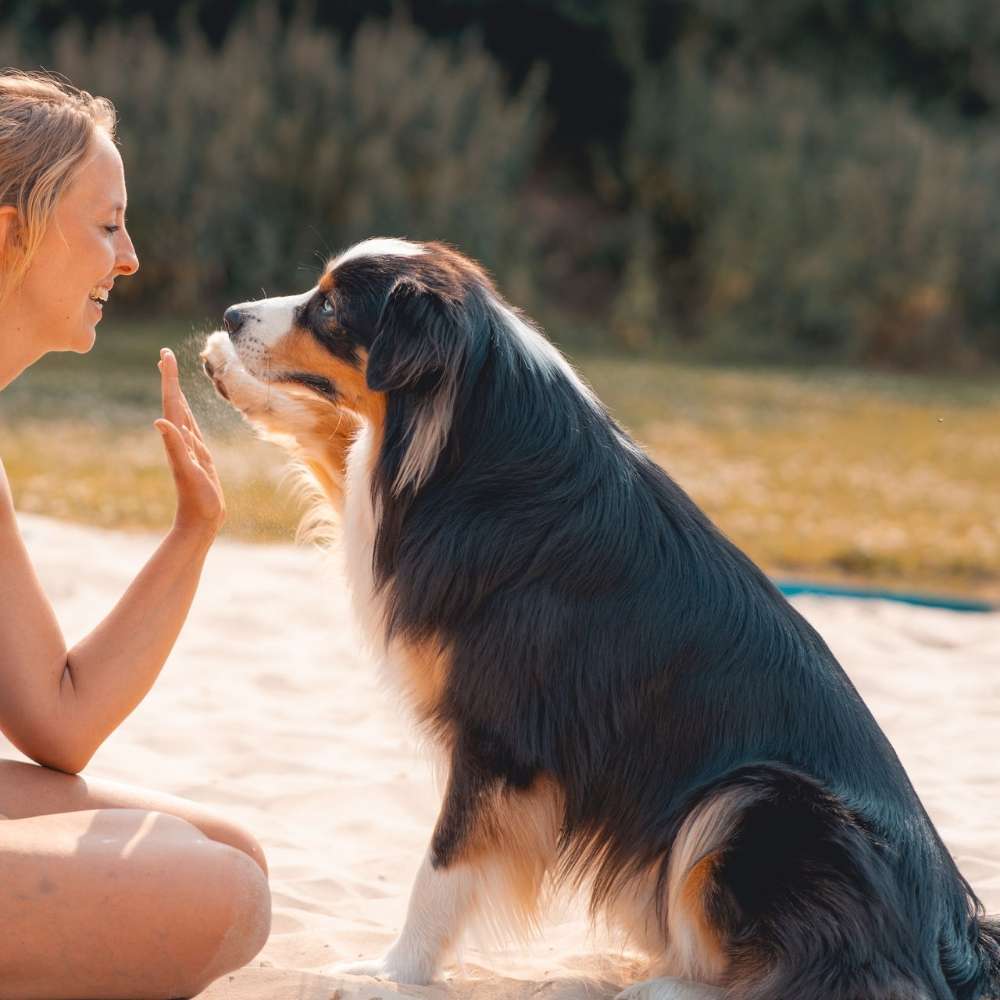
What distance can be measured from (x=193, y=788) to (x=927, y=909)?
215 cm

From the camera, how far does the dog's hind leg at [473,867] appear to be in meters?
2.95

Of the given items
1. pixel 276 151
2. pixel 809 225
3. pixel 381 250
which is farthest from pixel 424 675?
pixel 809 225

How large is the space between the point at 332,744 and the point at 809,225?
47.4 ft

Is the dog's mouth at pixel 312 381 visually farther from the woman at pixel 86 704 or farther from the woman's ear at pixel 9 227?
the woman's ear at pixel 9 227

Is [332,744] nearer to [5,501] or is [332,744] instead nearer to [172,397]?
[172,397]

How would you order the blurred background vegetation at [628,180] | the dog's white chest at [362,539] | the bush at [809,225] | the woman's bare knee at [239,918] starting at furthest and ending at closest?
the bush at [809,225] → the blurred background vegetation at [628,180] → the dog's white chest at [362,539] → the woman's bare knee at [239,918]

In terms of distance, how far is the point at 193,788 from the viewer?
13.4 ft

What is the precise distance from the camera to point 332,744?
4.62 metres

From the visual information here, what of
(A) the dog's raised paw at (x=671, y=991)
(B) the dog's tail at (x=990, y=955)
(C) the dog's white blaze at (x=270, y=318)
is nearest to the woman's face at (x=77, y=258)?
(C) the dog's white blaze at (x=270, y=318)

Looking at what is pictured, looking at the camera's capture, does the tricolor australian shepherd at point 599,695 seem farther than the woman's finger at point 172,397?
No

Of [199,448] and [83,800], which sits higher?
[199,448]

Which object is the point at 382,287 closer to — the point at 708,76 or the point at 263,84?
the point at 263,84

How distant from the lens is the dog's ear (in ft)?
9.93

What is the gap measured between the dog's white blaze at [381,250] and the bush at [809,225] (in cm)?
1442
